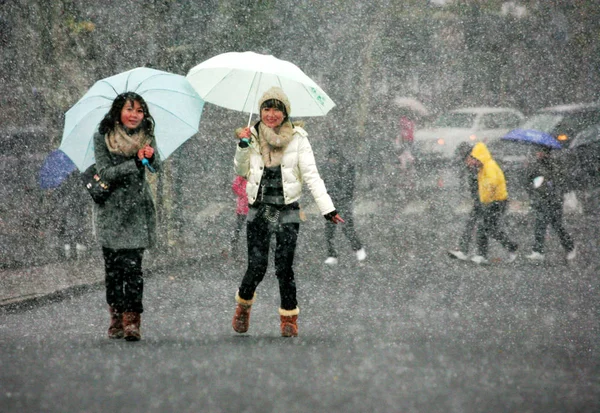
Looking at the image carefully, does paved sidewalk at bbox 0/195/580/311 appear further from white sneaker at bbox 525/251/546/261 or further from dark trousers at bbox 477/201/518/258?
white sneaker at bbox 525/251/546/261

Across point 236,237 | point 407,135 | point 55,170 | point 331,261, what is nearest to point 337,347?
point 55,170

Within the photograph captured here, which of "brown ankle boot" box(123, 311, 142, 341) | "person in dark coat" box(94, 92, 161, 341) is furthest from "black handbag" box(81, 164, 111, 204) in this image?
"brown ankle boot" box(123, 311, 142, 341)

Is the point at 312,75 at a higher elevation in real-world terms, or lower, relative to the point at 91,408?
higher

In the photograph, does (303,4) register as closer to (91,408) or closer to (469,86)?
(469,86)

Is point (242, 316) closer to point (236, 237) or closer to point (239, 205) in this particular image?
point (239, 205)

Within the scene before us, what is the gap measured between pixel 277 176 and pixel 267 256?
543 mm

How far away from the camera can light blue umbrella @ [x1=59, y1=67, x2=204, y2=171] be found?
23.3ft

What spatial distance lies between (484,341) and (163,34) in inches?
315

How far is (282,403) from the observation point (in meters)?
5.26

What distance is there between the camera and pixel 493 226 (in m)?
12.3

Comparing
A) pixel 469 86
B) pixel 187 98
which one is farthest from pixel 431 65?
pixel 187 98

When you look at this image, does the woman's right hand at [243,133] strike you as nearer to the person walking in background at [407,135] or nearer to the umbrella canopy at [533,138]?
the umbrella canopy at [533,138]

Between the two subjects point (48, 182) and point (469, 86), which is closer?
point (48, 182)

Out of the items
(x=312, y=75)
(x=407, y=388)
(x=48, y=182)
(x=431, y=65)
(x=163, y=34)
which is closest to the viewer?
(x=407, y=388)
